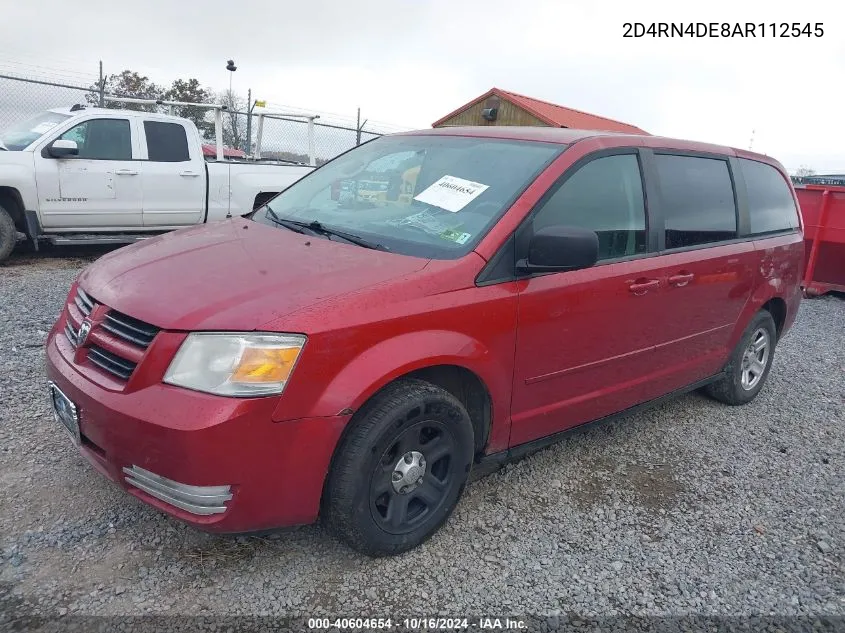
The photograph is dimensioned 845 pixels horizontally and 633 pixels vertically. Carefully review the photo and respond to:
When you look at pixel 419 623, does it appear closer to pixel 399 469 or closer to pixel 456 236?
pixel 399 469

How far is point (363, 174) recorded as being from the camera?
3.54 m

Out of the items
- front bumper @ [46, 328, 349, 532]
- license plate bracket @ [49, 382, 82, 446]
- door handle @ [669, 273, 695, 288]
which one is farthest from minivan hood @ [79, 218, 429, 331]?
door handle @ [669, 273, 695, 288]

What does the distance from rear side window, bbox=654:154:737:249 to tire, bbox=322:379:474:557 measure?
174cm

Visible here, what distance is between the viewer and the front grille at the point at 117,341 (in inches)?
90.3

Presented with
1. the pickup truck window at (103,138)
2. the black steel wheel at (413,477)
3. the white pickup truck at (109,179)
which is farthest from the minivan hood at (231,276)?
the pickup truck window at (103,138)

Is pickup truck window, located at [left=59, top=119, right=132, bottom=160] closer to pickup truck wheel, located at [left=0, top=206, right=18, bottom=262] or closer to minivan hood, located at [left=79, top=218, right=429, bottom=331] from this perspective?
pickup truck wheel, located at [left=0, top=206, right=18, bottom=262]

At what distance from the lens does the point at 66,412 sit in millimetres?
2543

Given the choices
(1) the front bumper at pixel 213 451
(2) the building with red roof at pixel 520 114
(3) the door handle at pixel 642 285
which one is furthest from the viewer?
(2) the building with red roof at pixel 520 114

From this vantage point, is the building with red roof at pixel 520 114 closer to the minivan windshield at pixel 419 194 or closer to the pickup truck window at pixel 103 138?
the pickup truck window at pixel 103 138

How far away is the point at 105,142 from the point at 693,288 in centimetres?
687

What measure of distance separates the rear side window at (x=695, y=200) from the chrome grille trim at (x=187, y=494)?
8.56ft

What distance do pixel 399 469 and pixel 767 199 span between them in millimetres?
3450

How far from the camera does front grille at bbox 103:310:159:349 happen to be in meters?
2.29

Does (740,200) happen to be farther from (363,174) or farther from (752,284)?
(363,174)
